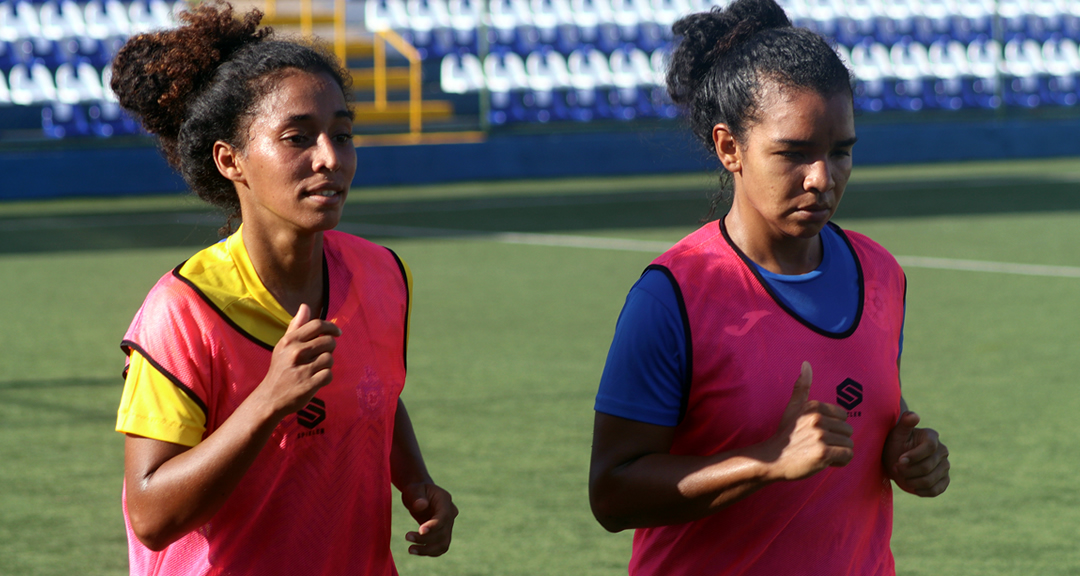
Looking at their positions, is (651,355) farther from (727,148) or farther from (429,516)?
(429,516)

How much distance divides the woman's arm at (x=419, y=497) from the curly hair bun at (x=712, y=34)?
2.64ft

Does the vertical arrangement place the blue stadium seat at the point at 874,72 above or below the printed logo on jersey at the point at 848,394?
below

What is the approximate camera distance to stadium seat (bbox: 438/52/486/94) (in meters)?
19.4

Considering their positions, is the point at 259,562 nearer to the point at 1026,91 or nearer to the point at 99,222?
the point at 99,222

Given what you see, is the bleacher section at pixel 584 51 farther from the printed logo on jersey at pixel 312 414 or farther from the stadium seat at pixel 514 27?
the printed logo on jersey at pixel 312 414

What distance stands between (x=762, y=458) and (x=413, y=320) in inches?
233

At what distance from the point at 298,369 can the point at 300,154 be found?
0.41m

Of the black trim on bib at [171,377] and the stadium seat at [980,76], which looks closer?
the black trim on bib at [171,377]

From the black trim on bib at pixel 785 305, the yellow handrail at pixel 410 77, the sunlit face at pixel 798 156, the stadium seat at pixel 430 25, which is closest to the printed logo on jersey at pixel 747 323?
the black trim on bib at pixel 785 305

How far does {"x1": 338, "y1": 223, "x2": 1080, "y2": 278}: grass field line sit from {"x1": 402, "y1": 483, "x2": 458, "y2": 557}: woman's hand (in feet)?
23.9

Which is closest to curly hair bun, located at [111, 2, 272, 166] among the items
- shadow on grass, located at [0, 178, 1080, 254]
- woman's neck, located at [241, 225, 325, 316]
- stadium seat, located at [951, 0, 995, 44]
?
woman's neck, located at [241, 225, 325, 316]

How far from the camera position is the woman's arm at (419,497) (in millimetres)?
2369

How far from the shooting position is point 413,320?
25.5 ft

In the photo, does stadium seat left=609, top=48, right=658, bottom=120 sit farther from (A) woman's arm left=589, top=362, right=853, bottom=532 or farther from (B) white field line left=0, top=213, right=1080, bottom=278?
(A) woman's arm left=589, top=362, right=853, bottom=532
